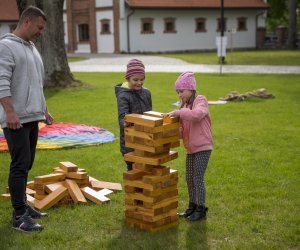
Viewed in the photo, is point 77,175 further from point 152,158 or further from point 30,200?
point 152,158

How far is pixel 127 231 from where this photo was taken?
5.39m

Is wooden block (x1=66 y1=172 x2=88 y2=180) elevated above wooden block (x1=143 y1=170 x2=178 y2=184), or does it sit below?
below

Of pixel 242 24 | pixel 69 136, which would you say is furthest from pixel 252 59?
pixel 69 136

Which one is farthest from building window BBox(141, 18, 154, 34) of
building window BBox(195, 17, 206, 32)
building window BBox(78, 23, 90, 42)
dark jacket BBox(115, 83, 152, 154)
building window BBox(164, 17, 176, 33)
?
dark jacket BBox(115, 83, 152, 154)

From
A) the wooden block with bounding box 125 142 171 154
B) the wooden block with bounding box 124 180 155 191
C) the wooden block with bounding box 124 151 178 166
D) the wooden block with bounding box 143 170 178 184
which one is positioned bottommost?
the wooden block with bounding box 124 180 155 191

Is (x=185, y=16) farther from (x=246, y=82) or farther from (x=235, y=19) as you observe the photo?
(x=246, y=82)

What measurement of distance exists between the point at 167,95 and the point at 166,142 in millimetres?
11844

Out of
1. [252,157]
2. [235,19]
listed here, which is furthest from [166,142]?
[235,19]

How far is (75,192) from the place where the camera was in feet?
20.8

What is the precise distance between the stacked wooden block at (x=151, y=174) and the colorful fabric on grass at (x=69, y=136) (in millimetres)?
4300

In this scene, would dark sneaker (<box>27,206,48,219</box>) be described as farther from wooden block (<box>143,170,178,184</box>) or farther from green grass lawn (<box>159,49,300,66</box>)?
green grass lawn (<box>159,49,300,66</box>)

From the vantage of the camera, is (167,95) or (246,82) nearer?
(167,95)

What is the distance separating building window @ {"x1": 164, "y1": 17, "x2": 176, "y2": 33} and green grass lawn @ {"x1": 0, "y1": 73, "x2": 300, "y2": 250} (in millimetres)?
34729

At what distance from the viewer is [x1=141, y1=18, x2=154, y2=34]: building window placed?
153 feet
